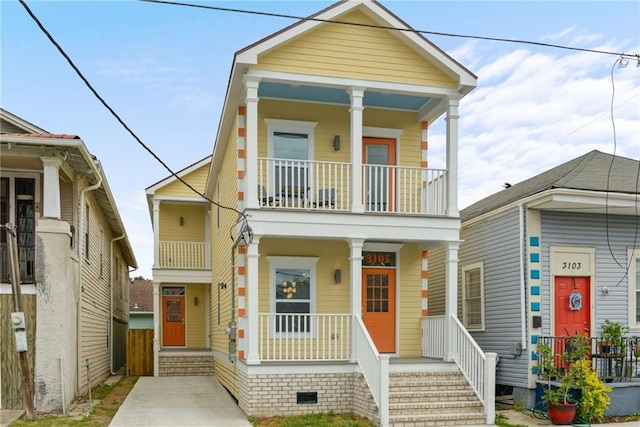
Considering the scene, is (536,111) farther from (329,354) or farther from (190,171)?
(190,171)

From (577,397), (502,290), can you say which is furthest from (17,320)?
(577,397)

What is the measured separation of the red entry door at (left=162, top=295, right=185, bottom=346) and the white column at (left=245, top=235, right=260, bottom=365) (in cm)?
1106

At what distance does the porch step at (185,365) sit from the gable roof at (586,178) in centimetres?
898

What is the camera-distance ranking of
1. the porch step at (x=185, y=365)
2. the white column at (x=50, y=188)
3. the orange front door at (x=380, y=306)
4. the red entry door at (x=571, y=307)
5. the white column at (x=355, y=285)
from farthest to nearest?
the porch step at (x=185, y=365)
the orange front door at (x=380, y=306)
the red entry door at (x=571, y=307)
the white column at (x=355, y=285)
the white column at (x=50, y=188)

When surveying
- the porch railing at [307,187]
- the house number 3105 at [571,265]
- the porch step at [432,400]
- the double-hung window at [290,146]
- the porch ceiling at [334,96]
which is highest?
the porch ceiling at [334,96]

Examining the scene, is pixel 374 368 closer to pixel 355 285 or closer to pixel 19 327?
pixel 355 285

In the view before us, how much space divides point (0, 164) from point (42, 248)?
2106 millimetres

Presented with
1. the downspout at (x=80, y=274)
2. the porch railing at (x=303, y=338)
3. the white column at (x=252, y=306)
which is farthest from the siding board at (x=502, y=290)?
the downspout at (x=80, y=274)

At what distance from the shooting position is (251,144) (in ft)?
35.3

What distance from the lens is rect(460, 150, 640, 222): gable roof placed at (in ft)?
39.4

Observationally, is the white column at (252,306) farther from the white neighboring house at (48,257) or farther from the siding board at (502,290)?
the siding board at (502,290)

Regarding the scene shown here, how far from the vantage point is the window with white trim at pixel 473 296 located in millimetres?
13883

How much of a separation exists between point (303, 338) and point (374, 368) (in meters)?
2.20

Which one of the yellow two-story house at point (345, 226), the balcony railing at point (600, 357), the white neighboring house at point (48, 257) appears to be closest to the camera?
the white neighboring house at point (48, 257)
